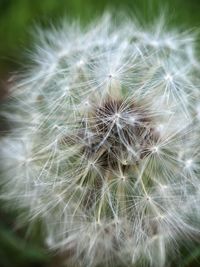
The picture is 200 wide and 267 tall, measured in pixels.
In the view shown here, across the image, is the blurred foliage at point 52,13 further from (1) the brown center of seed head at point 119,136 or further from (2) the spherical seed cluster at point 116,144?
(1) the brown center of seed head at point 119,136

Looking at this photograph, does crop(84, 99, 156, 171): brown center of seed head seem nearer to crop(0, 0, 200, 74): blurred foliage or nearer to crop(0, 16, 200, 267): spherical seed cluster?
crop(0, 16, 200, 267): spherical seed cluster

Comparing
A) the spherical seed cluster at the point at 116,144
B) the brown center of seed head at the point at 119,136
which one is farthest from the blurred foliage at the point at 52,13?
the brown center of seed head at the point at 119,136

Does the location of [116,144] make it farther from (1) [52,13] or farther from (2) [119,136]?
(1) [52,13]

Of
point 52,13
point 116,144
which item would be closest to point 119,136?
point 116,144

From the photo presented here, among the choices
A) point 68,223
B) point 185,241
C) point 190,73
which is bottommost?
point 185,241

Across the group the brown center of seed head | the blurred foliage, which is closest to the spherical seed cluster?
the brown center of seed head

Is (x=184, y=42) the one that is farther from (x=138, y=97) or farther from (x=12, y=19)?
(x=12, y=19)

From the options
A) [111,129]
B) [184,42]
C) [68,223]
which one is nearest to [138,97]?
[111,129]

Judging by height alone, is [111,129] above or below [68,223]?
above
